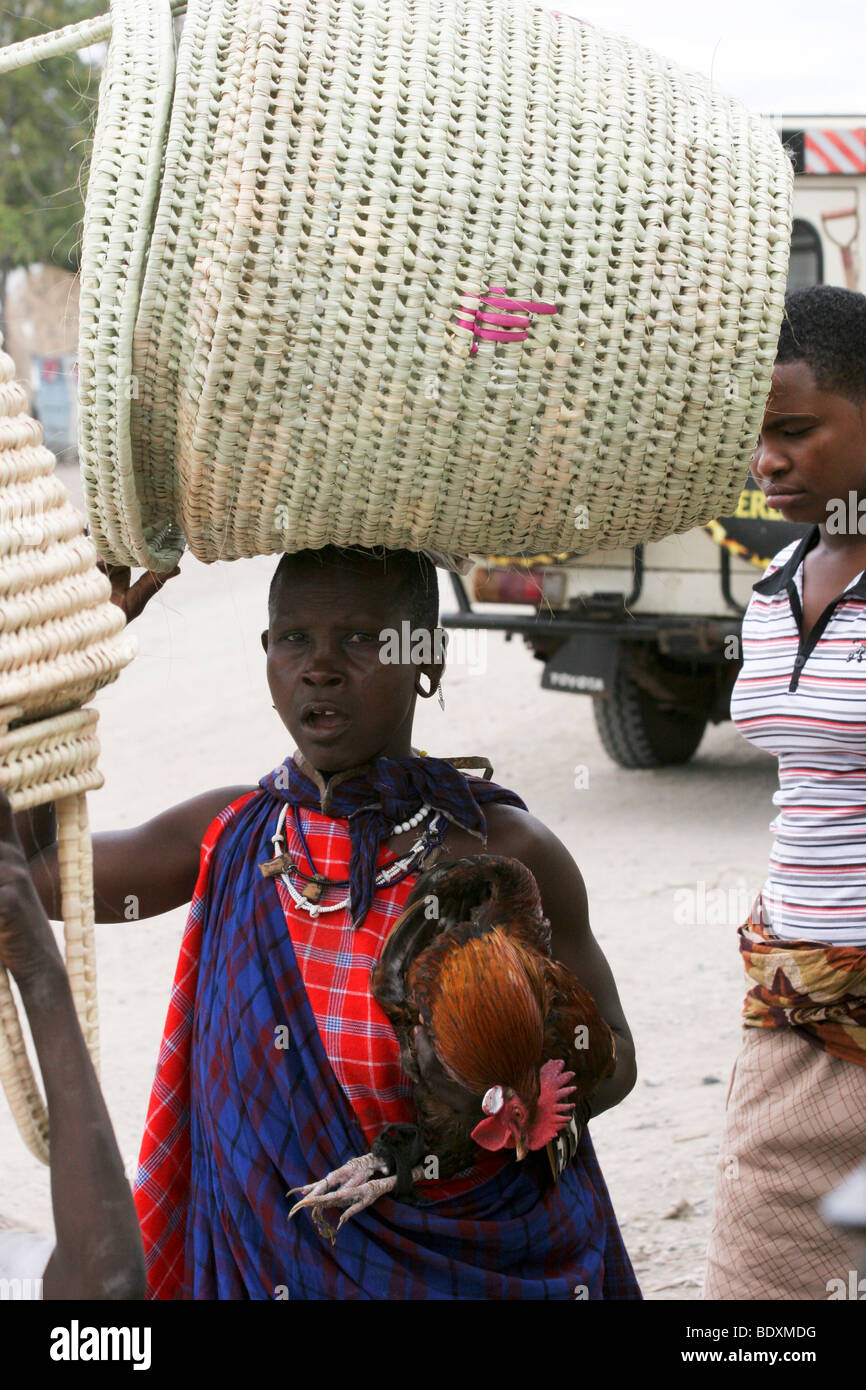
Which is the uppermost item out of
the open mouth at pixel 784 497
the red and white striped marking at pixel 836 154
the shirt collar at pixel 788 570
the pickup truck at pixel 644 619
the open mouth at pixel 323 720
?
the red and white striped marking at pixel 836 154

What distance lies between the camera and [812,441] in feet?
8.11

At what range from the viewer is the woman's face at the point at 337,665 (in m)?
1.87

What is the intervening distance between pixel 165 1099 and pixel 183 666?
10289 mm

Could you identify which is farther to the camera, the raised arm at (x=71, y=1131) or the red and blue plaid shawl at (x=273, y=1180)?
the red and blue plaid shawl at (x=273, y=1180)

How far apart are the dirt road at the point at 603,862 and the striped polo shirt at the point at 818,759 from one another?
3.26 feet

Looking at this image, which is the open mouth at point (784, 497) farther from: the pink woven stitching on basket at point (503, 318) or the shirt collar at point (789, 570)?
the pink woven stitching on basket at point (503, 318)

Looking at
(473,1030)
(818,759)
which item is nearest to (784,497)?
(818,759)

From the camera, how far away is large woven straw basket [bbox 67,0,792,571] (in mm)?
1413

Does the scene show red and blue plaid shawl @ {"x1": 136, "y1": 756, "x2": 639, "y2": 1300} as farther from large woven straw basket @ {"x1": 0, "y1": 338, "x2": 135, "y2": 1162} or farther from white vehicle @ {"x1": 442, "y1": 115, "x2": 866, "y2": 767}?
white vehicle @ {"x1": 442, "y1": 115, "x2": 866, "y2": 767}

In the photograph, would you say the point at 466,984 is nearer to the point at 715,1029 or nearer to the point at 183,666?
the point at 715,1029

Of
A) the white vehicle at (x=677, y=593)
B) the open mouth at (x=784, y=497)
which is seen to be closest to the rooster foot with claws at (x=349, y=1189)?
the open mouth at (x=784, y=497)

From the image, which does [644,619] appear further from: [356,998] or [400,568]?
[356,998]

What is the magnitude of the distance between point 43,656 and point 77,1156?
1.43ft

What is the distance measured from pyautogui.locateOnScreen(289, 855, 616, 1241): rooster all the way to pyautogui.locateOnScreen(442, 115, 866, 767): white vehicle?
15.6 feet
